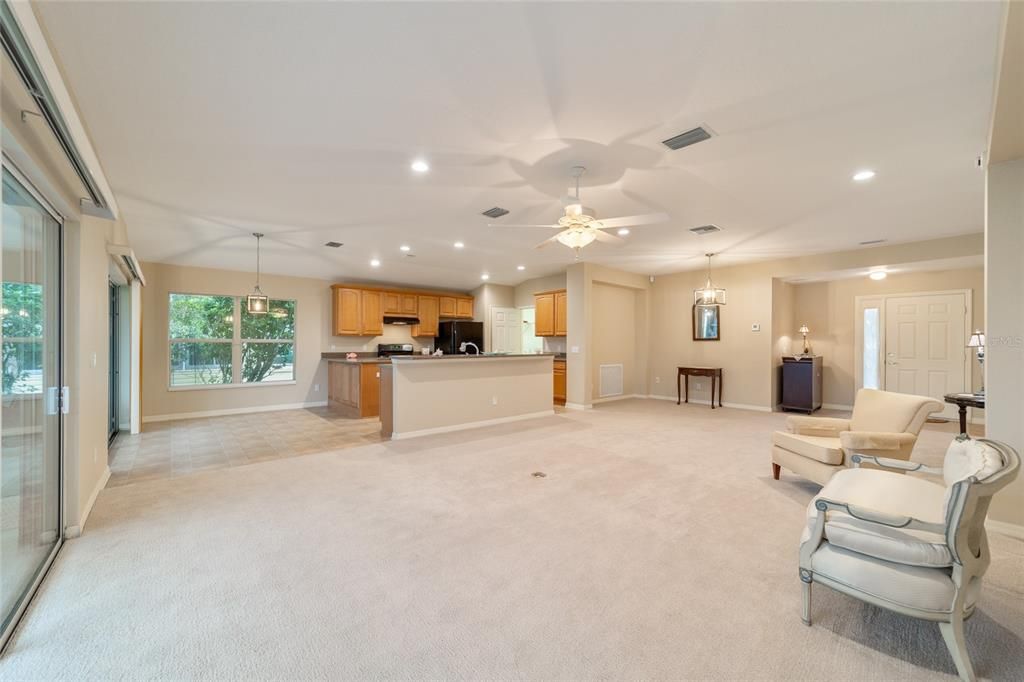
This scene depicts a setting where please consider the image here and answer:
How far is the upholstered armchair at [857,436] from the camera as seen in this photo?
3023 mm

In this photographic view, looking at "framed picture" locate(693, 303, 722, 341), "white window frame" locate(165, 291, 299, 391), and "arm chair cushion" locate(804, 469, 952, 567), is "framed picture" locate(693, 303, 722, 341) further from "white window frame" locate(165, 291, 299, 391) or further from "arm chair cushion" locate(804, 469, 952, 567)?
"white window frame" locate(165, 291, 299, 391)

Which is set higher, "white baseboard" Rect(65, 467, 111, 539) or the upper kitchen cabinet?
the upper kitchen cabinet

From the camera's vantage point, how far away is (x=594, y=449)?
465cm

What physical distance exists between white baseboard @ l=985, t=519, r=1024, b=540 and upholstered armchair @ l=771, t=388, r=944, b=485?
54 centimetres

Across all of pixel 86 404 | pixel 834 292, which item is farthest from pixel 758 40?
pixel 834 292

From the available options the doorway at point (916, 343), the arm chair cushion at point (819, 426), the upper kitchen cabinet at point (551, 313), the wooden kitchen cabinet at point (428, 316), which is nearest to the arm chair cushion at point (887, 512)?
the arm chair cushion at point (819, 426)

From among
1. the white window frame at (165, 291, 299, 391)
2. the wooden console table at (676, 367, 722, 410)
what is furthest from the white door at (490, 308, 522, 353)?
the white window frame at (165, 291, 299, 391)

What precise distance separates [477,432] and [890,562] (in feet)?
14.2

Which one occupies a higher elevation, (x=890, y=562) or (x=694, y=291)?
(x=694, y=291)

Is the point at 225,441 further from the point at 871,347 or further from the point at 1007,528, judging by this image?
the point at 871,347

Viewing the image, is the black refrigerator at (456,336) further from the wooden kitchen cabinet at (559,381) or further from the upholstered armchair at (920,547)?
the upholstered armchair at (920,547)

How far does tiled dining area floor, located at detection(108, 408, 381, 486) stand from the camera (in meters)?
4.11

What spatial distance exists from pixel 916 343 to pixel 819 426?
16.6 ft

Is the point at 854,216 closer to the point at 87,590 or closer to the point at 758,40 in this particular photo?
the point at 758,40
